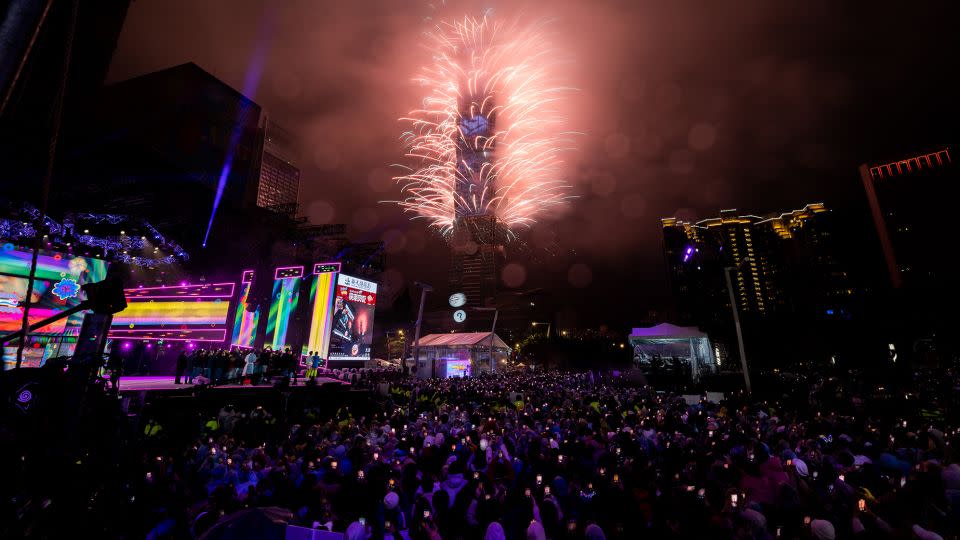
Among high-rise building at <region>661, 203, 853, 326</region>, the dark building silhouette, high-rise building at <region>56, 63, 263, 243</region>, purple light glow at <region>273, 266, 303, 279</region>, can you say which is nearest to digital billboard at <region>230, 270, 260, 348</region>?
purple light glow at <region>273, 266, 303, 279</region>

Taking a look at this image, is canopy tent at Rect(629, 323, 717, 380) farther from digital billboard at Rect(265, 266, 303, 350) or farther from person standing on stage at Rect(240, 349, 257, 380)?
digital billboard at Rect(265, 266, 303, 350)

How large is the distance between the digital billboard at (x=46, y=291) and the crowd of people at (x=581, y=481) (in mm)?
23478

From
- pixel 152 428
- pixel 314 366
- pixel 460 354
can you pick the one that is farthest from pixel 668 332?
pixel 152 428

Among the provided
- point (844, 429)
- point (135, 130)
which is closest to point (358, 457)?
point (844, 429)

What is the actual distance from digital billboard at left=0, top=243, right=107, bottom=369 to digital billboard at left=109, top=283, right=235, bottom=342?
30.0ft

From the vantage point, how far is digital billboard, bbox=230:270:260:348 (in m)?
38.6

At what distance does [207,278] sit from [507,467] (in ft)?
166

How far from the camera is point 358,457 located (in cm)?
916

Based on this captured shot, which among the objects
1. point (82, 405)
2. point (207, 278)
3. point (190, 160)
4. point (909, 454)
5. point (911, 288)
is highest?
point (190, 160)

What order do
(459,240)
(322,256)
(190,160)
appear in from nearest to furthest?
(322,256) → (190,160) → (459,240)

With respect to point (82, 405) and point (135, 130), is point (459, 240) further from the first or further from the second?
point (82, 405)

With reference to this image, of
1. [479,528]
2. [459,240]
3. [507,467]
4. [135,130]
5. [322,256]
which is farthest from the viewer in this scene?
[459,240]

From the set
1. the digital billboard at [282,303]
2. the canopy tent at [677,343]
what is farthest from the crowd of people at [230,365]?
the canopy tent at [677,343]

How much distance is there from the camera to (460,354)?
39.8 metres
